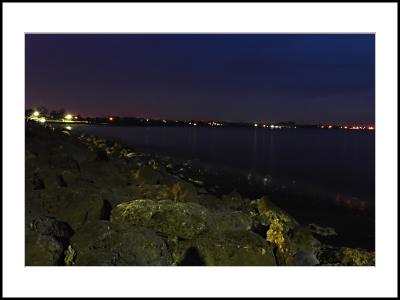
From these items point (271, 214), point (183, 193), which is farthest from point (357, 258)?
point (183, 193)

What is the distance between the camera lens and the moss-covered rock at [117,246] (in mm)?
3941

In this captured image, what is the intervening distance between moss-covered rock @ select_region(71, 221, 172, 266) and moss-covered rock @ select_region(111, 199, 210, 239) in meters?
0.71

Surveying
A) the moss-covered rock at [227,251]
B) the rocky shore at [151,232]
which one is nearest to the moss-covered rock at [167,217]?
the rocky shore at [151,232]

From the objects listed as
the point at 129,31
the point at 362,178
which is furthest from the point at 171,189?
the point at 362,178

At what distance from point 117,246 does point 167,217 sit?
1170mm

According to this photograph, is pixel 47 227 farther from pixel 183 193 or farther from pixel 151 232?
pixel 183 193

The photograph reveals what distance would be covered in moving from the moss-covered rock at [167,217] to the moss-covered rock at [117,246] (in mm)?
712

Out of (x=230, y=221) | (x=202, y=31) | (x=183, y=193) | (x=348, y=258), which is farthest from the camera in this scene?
(x=183, y=193)

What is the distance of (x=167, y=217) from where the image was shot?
512 cm

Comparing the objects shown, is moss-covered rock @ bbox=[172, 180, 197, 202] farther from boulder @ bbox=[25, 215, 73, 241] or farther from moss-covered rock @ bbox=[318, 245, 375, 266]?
boulder @ bbox=[25, 215, 73, 241]

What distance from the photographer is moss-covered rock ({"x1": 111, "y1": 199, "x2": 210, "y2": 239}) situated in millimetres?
5040

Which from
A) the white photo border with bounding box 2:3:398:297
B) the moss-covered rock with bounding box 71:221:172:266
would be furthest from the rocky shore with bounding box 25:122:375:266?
the white photo border with bounding box 2:3:398:297

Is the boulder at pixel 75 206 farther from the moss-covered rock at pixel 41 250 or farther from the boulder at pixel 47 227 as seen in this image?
the moss-covered rock at pixel 41 250

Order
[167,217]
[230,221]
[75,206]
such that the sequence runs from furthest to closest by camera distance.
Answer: [230,221] < [75,206] < [167,217]
